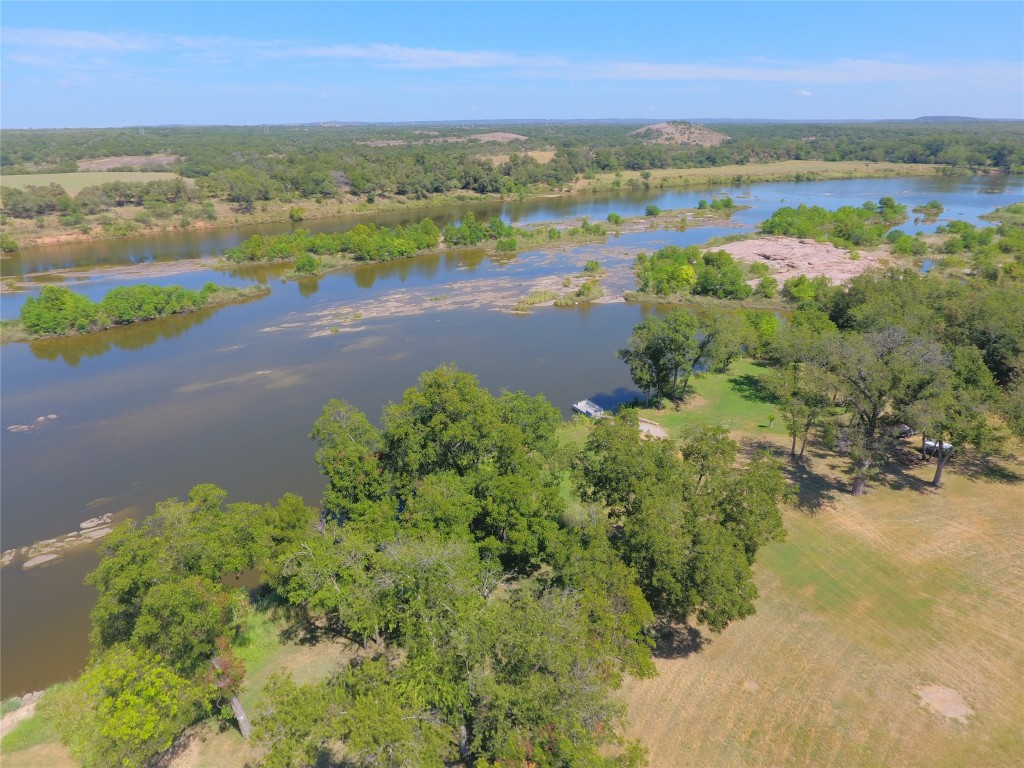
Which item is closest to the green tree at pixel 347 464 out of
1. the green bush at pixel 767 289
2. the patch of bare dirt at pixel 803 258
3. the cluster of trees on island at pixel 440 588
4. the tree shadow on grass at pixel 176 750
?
the cluster of trees on island at pixel 440 588

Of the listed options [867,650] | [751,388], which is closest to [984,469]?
[751,388]

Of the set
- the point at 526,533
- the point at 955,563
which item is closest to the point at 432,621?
the point at 526,533

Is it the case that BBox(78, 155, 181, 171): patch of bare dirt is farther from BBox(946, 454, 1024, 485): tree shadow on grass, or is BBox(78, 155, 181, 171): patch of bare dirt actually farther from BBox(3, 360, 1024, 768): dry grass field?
BBox(946, 454, 1024, 485): tree shadow on grass

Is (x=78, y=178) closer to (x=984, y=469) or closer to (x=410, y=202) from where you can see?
(x=410, y=202)

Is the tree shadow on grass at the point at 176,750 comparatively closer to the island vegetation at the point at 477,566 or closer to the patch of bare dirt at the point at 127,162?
the island vegetation at the point at 477,566

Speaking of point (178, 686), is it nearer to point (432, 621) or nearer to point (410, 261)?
point (432, 621)

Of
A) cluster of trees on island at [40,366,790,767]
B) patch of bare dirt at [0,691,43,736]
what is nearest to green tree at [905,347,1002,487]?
cluster of trees on island at [40,366,790,767]
